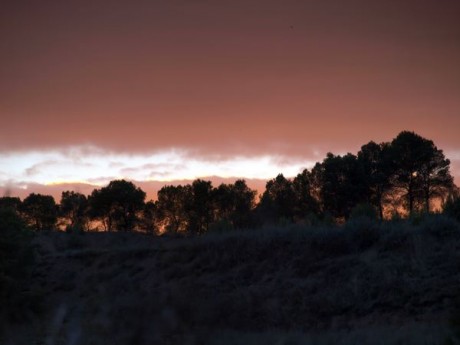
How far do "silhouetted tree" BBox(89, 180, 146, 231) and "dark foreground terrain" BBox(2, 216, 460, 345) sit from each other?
144 feet

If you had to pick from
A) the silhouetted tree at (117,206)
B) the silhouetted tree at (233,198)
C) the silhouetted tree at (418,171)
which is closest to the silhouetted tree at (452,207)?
the silhouetted tree at (418,171)

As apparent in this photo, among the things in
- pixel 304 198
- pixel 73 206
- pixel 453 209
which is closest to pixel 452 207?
pixel 453 209

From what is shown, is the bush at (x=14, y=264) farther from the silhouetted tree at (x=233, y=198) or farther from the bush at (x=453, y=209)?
the silhouetted tree at (x=233, y=198)

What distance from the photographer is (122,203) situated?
3206 inches

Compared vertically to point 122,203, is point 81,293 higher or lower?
lower

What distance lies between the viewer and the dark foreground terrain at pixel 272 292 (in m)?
18.7

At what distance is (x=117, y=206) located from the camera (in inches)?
3211

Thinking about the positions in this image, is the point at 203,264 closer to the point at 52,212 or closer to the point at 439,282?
the point at 439,282

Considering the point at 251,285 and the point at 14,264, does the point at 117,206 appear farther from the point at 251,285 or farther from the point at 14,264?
the point at 251,285

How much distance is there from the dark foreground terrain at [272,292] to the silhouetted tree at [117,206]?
44001mm

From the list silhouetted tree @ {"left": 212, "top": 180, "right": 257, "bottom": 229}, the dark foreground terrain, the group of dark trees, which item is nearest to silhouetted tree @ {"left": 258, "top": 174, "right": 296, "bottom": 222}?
the group of dark trees

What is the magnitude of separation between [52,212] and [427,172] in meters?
59.2

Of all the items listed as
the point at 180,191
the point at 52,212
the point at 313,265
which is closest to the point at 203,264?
the point at 313,265

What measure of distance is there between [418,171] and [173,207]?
36.5 metres
